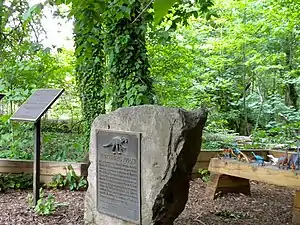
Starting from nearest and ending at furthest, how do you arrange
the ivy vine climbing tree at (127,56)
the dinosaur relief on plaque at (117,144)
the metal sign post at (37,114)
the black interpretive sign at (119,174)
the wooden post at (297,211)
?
the black interpretive sign at (119,174)
the dinosaur relief on plaque at (117,144)
the wooden post at (297,211)
the metal sign post at (37,114)
the ivy vine climbing tree at (127,56)

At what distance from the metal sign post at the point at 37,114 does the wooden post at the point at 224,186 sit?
7.66ft

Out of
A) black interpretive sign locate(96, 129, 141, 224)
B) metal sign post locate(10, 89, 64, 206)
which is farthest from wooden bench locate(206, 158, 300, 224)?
metal sign post locate(10, 89, 64, 206)

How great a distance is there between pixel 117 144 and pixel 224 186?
7.68ft

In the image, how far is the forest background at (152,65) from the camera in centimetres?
543

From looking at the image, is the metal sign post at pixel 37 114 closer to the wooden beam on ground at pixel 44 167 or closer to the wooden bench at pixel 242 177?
the wooden beam on ground at pixel 44 167

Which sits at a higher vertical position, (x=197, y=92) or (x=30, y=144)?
(x=197, y=92)

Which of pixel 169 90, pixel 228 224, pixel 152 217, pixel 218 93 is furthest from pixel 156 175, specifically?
pixel 218 93

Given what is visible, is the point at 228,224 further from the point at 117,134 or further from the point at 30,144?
the point at 30,144

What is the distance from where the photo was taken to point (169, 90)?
952cm

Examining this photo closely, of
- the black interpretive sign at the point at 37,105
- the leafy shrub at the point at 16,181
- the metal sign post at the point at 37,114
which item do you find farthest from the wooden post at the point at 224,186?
the leafy shrub at the point at 16,181

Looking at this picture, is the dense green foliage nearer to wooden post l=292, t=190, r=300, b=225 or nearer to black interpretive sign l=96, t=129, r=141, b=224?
wooden post l=292, t=190, r=300, b=225

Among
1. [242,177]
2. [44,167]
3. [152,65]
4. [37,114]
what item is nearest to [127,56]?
[37,114]

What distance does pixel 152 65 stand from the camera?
9070 mm

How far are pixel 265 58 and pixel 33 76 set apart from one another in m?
6.81
